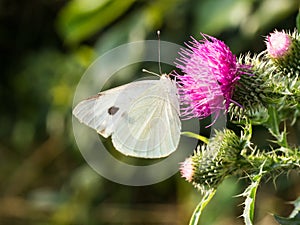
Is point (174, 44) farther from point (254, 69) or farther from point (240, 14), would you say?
point (254, 69)

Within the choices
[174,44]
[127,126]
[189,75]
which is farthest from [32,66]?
[189,75]

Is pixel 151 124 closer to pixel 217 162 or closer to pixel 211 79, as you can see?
pixel 217 162

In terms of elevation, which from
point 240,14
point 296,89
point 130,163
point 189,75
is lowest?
point 296,89

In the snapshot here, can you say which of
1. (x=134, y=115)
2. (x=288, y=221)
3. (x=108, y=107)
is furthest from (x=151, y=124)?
(x=288, y=221)

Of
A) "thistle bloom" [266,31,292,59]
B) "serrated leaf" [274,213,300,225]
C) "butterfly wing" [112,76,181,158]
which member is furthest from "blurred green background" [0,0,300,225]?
"serrated leaf" [274,213,300,225]

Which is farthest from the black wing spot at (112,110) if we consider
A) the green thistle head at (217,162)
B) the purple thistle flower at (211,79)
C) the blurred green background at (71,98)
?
the blurred green background at (71,98)

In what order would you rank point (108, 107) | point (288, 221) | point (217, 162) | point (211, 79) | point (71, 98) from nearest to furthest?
point (288, 221) → point (211, 79) → point (217, 162) → point (108, 107) → point (71, 98)

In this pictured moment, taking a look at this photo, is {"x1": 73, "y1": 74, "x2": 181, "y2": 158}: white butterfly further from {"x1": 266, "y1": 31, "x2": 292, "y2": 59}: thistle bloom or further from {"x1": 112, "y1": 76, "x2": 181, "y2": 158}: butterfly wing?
{"x1": 266, "y1": 31, "x2": 292, "y2": 59}: thistle bloom
